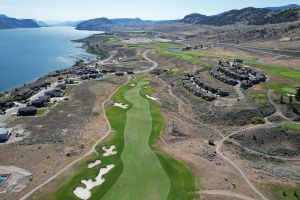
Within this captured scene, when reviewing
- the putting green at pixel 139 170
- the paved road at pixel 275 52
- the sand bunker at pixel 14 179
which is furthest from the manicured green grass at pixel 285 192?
the paved road at pixel 275 52

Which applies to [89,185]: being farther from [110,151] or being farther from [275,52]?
[275,52]

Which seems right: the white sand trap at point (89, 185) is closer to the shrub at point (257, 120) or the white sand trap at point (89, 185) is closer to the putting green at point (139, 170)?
the putting green at point (139, 170)

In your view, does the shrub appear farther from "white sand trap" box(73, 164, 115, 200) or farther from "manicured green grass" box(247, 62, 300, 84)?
"white sand trap" box(73, 164, 115, 200)

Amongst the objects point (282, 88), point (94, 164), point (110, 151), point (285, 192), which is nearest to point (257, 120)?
point (282, 88)

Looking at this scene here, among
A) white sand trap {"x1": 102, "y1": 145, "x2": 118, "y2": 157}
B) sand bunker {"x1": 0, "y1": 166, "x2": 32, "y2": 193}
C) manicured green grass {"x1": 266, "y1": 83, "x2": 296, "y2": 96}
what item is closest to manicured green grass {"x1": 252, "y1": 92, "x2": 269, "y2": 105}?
manicured green grass {"x1": 266, "y1": 83, "x2": 296, "y2": 96}

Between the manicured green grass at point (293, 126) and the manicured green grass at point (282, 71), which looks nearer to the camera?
the manicured green grass at point (293, 126)

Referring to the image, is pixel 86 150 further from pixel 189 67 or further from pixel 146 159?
pixel 189 67
